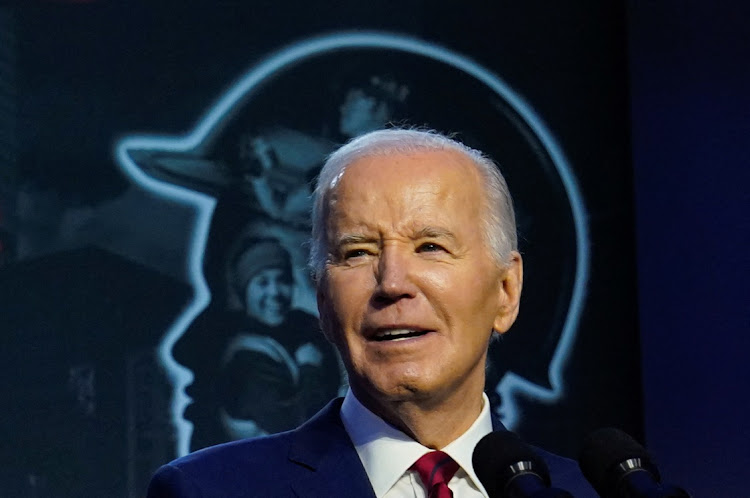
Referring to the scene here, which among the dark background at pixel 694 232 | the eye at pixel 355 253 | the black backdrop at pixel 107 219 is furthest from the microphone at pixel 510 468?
the dark background at pixel 694 232

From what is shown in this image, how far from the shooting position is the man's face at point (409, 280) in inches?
66.9

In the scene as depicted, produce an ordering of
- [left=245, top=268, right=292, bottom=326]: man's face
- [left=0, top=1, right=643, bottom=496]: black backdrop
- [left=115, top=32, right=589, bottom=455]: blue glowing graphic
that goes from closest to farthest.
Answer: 1. [left=0, top=1, right=643, bottom=496]: black backdrop
2. [left=115, top=32, right=589, bottom=455]: blue glowing graphic
3. [left=245, top=268, right=292, bottom=326]: man's face

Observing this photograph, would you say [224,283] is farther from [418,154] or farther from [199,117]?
[418,154]

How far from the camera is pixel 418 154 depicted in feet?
6.06

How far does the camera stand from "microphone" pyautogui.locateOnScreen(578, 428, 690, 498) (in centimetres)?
116

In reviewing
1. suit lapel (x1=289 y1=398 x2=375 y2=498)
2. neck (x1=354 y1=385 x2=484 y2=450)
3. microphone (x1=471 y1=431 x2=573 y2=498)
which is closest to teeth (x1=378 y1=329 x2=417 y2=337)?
neck (x1=354 y1=385 x2=484 y2=450)

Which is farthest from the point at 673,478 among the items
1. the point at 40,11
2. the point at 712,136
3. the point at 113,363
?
the point at 40,11

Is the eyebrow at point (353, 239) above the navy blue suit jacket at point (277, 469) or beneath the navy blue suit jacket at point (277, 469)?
above

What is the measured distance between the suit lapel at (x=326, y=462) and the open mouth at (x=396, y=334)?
22 cm

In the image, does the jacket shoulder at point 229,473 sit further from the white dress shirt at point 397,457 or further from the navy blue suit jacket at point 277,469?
the white dress shirt at point 397,457

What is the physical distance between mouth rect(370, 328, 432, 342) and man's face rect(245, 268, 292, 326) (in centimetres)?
165

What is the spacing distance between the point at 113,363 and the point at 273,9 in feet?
3.98

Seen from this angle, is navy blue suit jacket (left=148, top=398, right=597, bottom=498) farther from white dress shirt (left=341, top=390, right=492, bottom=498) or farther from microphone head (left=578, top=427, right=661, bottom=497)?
microphone head (left=578, top=427, right=661, bottom=497)

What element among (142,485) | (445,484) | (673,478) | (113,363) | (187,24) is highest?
(187,24)
